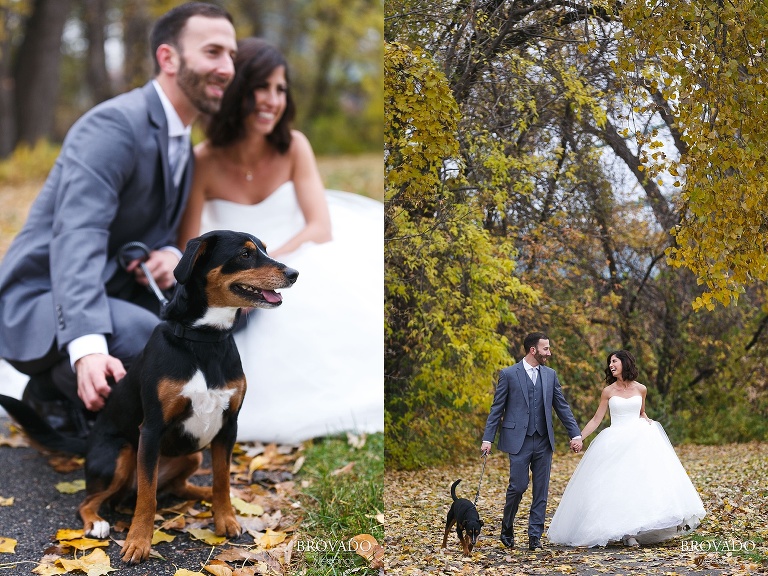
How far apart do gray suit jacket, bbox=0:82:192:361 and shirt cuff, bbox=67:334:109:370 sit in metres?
0.10

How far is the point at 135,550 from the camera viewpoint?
3225mm

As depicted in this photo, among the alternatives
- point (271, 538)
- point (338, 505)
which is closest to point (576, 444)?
point (338, 505)

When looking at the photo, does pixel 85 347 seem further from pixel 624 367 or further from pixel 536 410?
pixel 624 367

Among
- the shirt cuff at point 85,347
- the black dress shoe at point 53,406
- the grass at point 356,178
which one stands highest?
the grass at point 356,178

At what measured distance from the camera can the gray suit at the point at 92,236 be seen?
3.88m

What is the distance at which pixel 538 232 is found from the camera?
3.14 m

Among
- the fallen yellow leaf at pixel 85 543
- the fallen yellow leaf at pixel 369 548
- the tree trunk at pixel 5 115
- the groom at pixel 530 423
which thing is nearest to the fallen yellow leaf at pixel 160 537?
the fallen yellow leaf at pixel 85 543

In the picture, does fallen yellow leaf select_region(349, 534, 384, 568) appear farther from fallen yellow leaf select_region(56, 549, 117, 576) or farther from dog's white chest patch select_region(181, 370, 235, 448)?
fallen yellow leaf select_region(56, 549, 117, 576)

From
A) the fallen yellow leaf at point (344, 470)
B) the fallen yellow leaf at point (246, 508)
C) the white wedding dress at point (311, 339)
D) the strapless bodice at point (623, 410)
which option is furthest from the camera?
the white wedding dress at point (311, 339)

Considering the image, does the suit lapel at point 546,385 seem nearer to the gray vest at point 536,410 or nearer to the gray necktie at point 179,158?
the gray vest at point 536,410

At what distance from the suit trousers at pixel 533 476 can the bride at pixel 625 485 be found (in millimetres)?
76

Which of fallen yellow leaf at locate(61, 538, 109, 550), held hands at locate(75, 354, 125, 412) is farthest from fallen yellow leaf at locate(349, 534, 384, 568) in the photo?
held hands at locate(75, 354, 125, 412)

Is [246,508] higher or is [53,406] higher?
[53,406]

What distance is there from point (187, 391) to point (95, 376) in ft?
2.32
